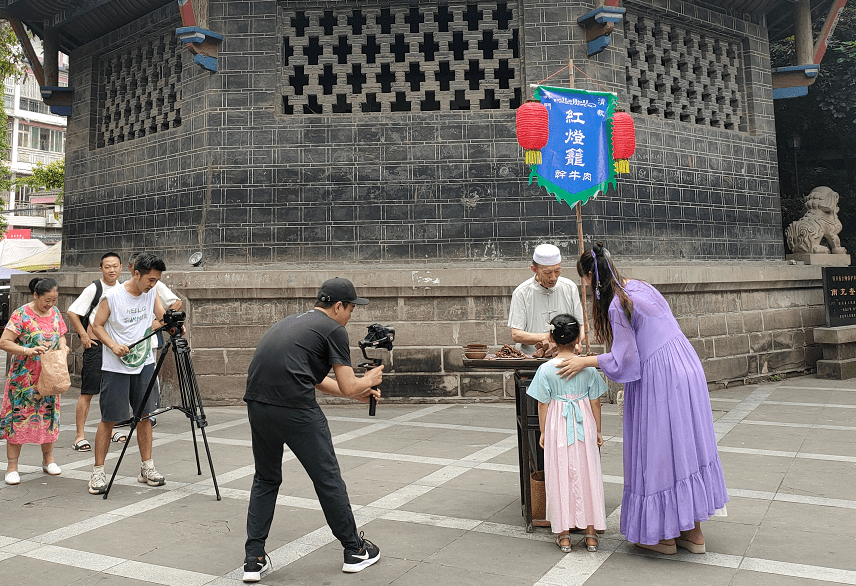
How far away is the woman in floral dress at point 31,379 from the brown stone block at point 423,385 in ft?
Answer: 13.5

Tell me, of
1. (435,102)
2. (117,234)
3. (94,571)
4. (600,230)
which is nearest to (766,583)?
(94,571)

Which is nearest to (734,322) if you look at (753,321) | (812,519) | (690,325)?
(753,321)

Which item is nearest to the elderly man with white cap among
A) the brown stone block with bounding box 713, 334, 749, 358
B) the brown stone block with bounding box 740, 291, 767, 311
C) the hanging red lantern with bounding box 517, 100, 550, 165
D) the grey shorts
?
the hanging red lantern with bounding box 517, 100, 550, 165

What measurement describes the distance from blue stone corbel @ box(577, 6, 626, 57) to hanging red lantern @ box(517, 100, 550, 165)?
2927mm

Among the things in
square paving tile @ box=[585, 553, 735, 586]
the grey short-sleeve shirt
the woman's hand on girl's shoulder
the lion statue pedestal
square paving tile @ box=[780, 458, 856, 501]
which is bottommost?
square paving tile @ box=[585, 553, 735, 586]

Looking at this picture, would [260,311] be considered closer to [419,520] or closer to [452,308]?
[452,308]

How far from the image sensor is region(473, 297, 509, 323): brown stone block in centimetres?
880

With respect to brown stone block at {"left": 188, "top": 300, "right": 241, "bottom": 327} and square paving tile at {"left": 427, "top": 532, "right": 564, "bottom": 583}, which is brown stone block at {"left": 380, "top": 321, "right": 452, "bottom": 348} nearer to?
brown stone block at {"left": 188, "top": 300, "right": 241, "bottom": 327}

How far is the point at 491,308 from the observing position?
8820mm

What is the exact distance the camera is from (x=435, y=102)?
999cm

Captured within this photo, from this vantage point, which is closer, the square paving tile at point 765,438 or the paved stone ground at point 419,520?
the paved stone ground at point 419,520

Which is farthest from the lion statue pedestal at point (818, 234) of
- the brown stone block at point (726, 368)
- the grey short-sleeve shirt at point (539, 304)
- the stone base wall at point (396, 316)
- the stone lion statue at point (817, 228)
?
the grey short-sleeve shirt at point (539, 304)

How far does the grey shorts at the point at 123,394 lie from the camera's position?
520 centimetres

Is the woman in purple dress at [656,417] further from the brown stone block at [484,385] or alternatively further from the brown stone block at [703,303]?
the brown stone block at [703,303]
